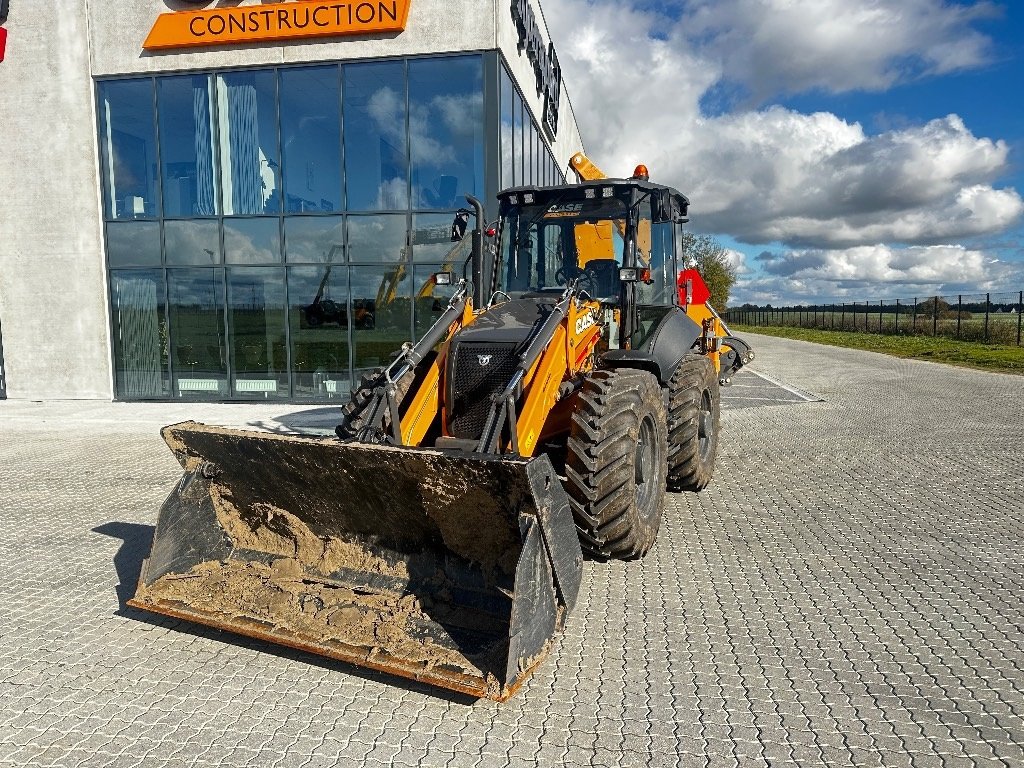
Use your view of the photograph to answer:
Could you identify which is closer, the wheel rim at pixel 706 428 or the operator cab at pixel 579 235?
the operator cab at pixel 579 235

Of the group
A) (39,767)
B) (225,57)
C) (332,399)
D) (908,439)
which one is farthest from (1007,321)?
(39,767)

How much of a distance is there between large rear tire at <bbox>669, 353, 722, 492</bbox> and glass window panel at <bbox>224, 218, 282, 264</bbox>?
985cm

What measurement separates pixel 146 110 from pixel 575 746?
15168mm

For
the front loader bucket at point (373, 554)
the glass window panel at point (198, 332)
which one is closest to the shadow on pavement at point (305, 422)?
the glass window panel at point (198, 332)

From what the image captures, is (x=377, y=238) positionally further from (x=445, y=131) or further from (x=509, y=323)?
(x=509, y=323)

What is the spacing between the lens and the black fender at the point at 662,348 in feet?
19.0

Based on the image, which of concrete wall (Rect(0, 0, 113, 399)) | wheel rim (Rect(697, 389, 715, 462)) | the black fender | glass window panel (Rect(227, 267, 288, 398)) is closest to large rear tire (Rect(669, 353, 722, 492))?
wheel rim (Rect(697, 389, 715, 462))

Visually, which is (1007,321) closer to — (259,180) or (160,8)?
(259,180)

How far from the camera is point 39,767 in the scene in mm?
2977

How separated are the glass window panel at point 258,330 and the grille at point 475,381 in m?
9.99

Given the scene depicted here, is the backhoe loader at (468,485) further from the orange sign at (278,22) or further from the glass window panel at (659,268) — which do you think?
the orange sign at (278,22)

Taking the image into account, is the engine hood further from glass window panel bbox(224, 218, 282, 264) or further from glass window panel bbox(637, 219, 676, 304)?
glass window panel bbox(224, 218, 282, 264)

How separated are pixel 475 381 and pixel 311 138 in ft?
34.5

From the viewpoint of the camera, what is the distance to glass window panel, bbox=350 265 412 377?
13823mm
